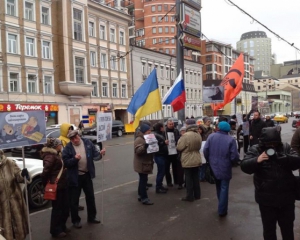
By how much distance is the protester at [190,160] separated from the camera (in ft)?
22.3

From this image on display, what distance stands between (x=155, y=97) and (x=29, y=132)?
10.7 feet

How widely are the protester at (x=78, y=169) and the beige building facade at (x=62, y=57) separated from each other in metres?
24.1

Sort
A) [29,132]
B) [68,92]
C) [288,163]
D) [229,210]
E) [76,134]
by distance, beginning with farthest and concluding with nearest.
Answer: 1. [68,92]
2. [229,210]
3. [76,134]
4. [29,132]
5. [288,163]

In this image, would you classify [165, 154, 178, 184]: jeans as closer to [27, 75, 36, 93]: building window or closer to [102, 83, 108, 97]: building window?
[27, 75, 36, 93]: building window

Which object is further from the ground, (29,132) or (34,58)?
(34,58)

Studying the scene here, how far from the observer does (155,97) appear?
738cm

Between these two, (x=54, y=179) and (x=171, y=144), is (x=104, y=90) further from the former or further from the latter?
(x=54, y=179)

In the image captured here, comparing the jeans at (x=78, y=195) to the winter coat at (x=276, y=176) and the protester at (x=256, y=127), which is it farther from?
the protester at (x=256, y=127)

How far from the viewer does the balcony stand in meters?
32.8

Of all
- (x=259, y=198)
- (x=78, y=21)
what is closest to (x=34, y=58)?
(x=78, y=21)

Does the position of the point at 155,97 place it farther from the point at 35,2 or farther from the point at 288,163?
the point at 35,2

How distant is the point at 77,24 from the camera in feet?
114

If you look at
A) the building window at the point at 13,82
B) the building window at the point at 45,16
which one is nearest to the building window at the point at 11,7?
the building window at the point at 45,16

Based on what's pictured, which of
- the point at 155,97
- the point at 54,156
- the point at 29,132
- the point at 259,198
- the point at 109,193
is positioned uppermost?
the point at 155,97
